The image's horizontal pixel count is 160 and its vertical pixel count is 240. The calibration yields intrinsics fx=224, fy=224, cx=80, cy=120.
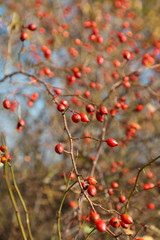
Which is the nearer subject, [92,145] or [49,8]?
[92,145]

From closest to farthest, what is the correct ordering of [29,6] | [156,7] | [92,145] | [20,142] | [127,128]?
1. [127,128]
2. [92,145]
3. [20,142]
4. [29,6]
5. [156,7]

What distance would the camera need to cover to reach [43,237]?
4.66 meters

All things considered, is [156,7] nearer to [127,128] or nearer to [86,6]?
[86,6]

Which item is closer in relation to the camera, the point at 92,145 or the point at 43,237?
the point at 92,145

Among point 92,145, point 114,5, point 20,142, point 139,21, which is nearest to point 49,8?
point 114,5

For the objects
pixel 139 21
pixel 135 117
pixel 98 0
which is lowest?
pixel 135 117

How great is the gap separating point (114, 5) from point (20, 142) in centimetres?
398

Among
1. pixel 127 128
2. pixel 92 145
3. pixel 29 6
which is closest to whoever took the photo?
pixel 127 128

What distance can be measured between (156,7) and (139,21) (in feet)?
1.72

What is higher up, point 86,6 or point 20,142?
point 86,6

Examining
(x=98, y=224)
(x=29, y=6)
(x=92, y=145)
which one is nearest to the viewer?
(x=98, y=224)

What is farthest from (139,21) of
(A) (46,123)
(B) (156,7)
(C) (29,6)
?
(A) (46,123)

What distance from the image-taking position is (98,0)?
5.56 meters

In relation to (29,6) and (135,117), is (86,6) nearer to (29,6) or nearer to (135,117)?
(29,6)
